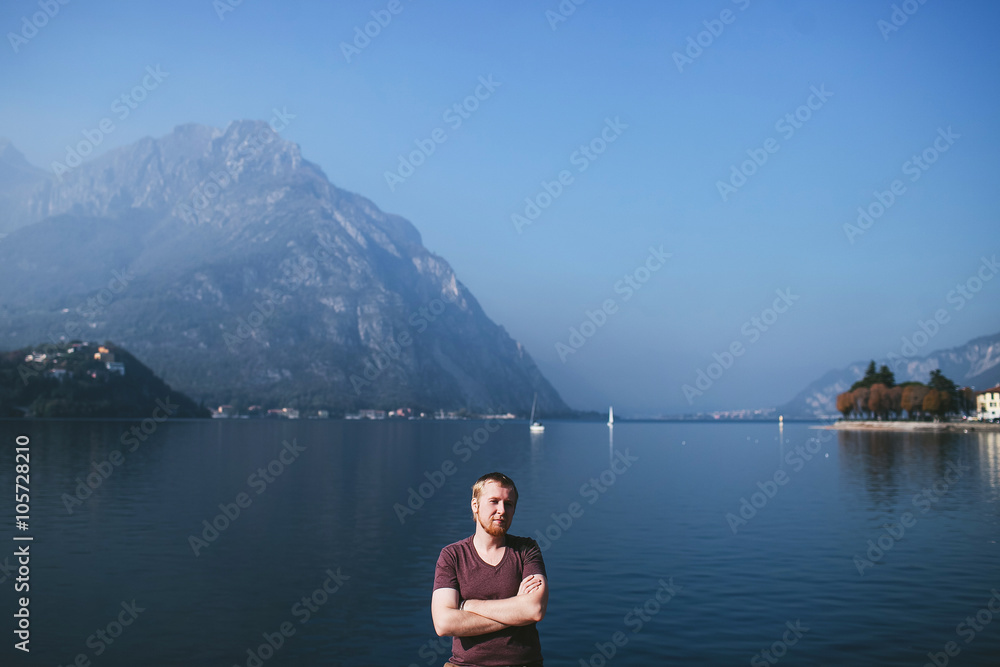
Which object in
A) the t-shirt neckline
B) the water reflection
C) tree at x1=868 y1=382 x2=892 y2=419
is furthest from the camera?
tree at x1=868 y1=382 x2=892 y2=419

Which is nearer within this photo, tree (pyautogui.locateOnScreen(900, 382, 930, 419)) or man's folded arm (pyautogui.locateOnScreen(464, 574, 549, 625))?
man's folded arm (pyautogui.locateOnScreen(464, 574, 549, 625))

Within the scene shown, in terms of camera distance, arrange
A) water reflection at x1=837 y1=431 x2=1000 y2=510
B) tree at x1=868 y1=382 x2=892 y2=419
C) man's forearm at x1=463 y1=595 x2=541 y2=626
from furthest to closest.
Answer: tree at x1=868 y1=382 x2=892 y2=419 < water reflection at x1=837 y1=431 x2=1000 y2=510 < man's forearm at x1=463 y1=595 x2=541 y2=626

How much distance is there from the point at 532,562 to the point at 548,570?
19631mm

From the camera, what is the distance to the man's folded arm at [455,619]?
6312 mm

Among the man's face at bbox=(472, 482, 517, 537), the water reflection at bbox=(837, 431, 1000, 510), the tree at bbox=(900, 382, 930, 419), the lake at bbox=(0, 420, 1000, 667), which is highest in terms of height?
the tree at bbox=(900, 382, 930, 419)

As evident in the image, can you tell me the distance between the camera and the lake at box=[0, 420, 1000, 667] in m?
17.7

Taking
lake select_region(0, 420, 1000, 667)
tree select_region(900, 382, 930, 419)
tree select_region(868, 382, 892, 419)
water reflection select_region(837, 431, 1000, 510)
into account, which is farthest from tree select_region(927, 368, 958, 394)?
lake select_region(0, 420, 1000, 667)

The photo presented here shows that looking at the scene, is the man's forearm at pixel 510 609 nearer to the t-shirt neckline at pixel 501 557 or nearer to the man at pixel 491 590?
the man at pixel 491 590

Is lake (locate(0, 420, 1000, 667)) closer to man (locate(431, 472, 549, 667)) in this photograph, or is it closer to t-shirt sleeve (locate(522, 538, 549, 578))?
man (locate(431, 472, 549, 667))

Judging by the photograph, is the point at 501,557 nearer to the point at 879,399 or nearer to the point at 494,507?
the point at 494,507

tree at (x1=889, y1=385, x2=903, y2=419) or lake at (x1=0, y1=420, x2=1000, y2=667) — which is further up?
tree at (x1=889, y1=385, x2=903, y2=419)

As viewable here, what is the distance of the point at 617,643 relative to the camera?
18.0m

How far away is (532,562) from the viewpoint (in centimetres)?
660

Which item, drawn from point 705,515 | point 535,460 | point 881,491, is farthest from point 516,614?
point 535,460
